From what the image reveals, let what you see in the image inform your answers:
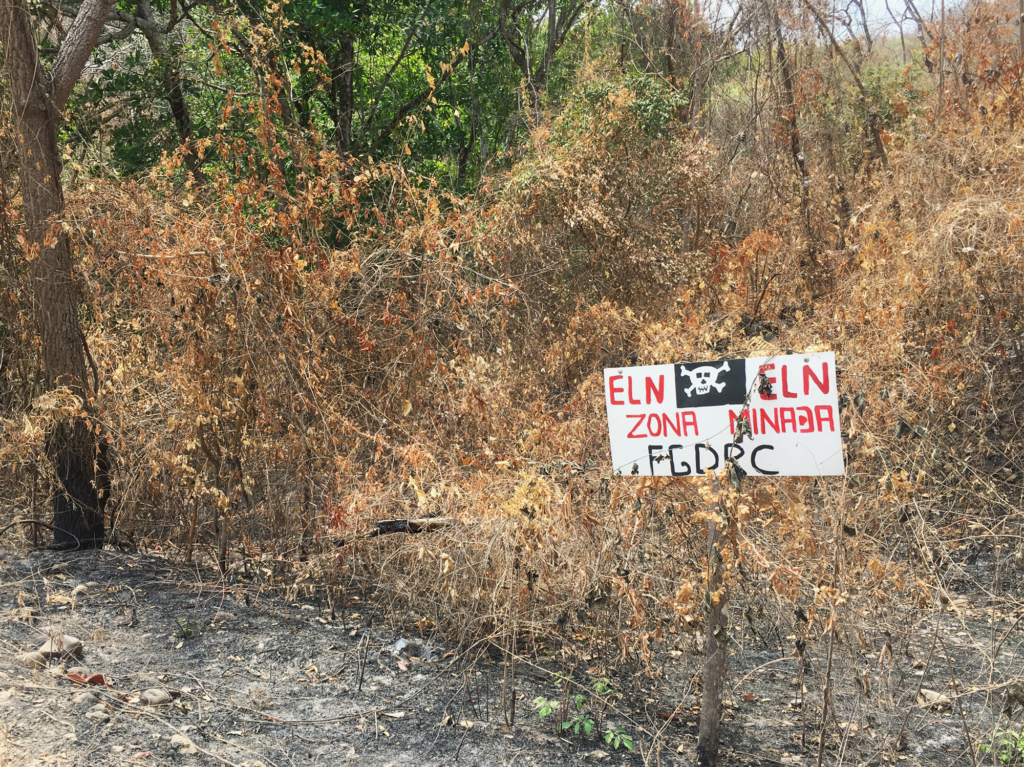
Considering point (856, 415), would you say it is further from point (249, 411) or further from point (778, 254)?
point (778, 254)

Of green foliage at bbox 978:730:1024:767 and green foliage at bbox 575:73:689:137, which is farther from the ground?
green foliage at bbox 575:73:689:137

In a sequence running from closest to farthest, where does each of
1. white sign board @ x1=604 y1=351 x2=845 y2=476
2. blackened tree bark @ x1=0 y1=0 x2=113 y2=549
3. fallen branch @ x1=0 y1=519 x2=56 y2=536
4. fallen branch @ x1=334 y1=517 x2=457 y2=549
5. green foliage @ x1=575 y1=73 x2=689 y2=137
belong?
white sign board @ x1=604 y1=351 x2=845 y2=476
fallen branch @ x1=334 y1=517 x2=457 y2=549
fallen branch @ x1=0 y1=519 x2=56 y2=536
blackened tree bark @ x1=0 y1=0 x2=113 y2=549
green foliage @ x1=575 y1=73 x2=689 y2=137

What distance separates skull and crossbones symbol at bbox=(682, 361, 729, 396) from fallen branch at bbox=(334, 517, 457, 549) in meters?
1.29

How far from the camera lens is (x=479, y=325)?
5.61 metres

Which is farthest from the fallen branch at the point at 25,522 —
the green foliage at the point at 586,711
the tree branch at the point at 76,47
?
the green foliage at the point at 586,711

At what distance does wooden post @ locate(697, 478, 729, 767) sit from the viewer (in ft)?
9.78

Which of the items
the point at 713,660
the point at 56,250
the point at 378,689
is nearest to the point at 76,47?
the point at 56,250

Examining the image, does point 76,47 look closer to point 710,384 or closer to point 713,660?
point 710,384

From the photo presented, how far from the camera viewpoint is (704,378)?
2990 millimetres

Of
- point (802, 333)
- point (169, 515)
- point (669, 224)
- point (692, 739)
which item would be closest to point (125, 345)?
point (169, 515)

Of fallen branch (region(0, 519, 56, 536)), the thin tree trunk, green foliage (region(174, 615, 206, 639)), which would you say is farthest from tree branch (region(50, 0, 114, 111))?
the thin tree trunk

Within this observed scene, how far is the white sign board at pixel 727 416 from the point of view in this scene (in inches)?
111

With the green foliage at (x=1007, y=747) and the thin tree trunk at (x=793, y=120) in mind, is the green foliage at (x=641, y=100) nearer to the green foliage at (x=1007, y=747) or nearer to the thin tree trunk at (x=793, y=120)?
the thin tree trunk at (x=793, y=120)

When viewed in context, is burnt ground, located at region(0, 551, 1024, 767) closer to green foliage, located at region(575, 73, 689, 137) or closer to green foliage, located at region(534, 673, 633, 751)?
green foliage, located at region(534, 673, 633, 751)
